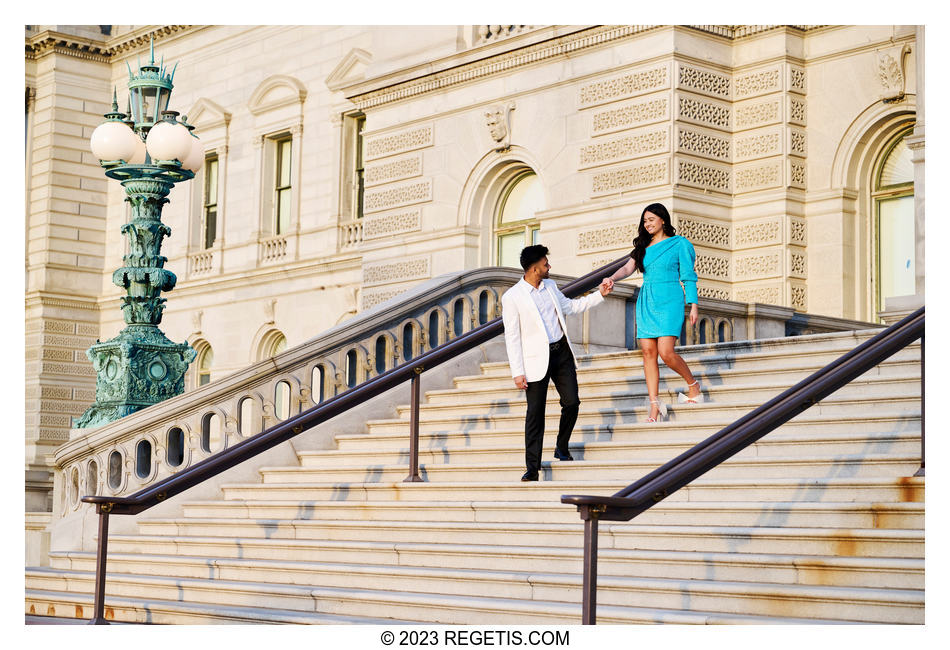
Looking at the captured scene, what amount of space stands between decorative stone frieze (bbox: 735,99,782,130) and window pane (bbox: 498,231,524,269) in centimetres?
401

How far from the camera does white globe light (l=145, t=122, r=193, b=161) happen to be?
13.0m

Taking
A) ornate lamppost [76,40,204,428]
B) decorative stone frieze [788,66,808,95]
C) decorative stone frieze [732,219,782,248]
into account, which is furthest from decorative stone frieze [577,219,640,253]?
ornate lamppost [76,40,204,428]

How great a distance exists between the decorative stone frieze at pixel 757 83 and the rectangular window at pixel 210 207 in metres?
14.7

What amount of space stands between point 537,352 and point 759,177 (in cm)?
1060

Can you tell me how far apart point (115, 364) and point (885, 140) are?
1077 centimetres

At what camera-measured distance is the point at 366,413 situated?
1273cm

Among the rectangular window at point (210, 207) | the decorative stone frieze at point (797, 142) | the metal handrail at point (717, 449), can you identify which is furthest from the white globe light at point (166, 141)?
the rectangular window at point (210, 207)

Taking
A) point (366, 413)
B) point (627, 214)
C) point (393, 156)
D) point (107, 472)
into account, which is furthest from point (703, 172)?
point (107, 472)

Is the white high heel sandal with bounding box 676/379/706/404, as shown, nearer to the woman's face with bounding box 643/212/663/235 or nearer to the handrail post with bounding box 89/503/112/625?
the woman's face with bounding box 643/212/663/235

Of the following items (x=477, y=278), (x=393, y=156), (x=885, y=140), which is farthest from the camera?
(x=393, y=156)

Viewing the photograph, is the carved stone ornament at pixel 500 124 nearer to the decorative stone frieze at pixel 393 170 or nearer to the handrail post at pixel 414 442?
the decorative stone frieze at pixel 393 170

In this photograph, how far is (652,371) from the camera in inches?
421

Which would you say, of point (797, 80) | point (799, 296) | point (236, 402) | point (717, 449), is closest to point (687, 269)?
point (717, 449)
